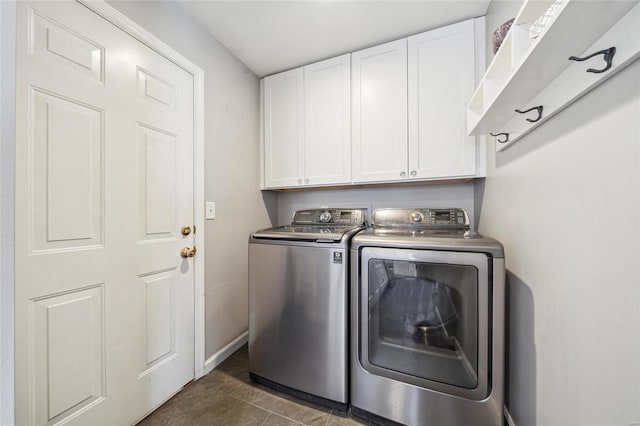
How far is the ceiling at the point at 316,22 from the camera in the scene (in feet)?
4.60

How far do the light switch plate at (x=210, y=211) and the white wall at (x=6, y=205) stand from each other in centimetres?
123

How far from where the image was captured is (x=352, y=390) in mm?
1258

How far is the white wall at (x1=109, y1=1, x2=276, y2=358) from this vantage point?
1.49 meters

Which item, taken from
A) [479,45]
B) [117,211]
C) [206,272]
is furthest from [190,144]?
[479,45]

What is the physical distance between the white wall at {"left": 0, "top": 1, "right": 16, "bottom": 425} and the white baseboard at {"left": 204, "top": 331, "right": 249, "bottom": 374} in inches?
56.4

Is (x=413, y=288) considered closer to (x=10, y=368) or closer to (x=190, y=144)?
(x=10, y=368)

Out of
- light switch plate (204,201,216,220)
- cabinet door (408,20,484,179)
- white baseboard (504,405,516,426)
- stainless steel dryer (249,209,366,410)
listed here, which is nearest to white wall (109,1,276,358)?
light switch plate (204,201,216,220)

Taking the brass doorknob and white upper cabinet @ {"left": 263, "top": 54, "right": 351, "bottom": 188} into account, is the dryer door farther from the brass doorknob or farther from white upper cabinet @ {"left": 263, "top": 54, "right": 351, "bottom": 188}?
the brass doorknob

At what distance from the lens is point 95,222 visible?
41.0 inches

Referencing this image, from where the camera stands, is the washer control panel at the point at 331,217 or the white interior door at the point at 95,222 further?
the washer control panel at the point at 331,217

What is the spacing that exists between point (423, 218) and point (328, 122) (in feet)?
3.53

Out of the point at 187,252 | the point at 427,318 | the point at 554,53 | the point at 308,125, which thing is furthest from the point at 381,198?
the point at 187,252

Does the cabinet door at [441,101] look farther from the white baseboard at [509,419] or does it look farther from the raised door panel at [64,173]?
the raised door panel at [64,173]

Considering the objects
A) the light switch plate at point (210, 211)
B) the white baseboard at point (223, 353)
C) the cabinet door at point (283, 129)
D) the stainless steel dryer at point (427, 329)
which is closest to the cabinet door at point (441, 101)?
the stainless steel dryer at point (427, 329)
